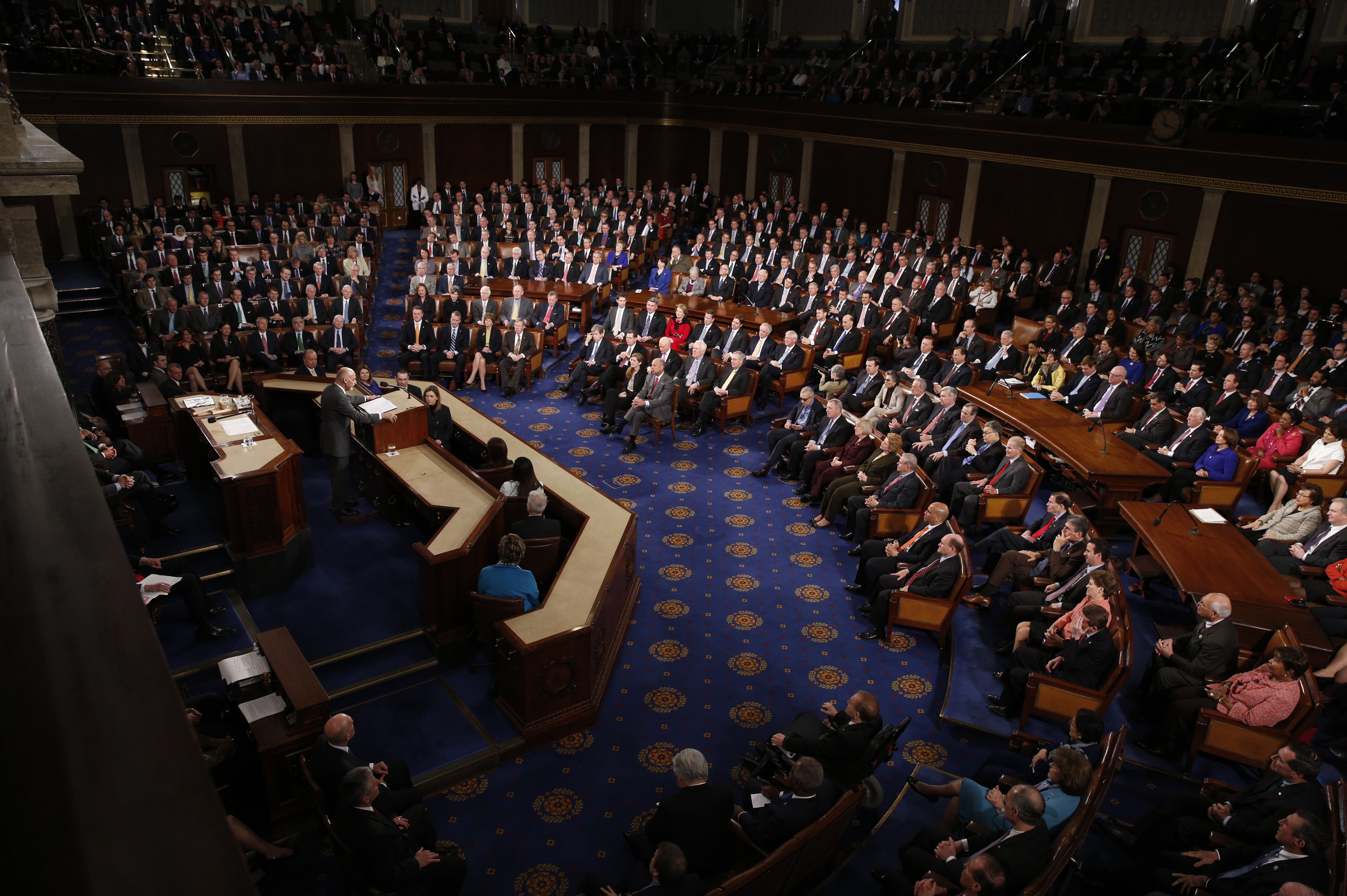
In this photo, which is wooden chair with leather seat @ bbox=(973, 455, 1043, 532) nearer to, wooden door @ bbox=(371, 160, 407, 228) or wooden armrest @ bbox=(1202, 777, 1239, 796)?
wooden armrest @ bbox=(1202, 777, 1239, 796)

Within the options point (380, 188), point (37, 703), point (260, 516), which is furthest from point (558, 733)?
point (380, 188)

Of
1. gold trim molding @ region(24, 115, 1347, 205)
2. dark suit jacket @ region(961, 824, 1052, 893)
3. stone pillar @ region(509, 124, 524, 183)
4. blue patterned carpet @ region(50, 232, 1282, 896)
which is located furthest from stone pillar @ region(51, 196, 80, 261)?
dark suit jacket @ region(961, 824, 1052, 893)

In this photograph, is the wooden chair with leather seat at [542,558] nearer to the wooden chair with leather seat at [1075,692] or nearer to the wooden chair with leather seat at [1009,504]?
the wooden chair with leather seat at [1075,692]

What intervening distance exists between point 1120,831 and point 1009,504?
144 inches

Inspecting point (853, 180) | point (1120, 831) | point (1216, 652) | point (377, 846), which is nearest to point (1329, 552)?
point (1216, 652)

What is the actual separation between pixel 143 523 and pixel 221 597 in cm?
159

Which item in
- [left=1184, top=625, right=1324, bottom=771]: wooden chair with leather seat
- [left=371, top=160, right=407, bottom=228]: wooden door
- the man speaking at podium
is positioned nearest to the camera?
[left=1184, top=625, right=1324, bottom=771]: wooden chair with leather seat

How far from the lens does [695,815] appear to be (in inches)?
171

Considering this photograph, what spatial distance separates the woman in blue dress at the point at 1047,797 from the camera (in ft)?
14.9

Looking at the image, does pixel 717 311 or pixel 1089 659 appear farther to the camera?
pixel 717 311

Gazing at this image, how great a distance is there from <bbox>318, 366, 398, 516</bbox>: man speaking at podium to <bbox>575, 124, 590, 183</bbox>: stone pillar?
17.5 m

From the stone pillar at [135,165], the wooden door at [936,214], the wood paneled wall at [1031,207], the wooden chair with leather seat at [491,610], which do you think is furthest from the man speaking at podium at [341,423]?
the wooden door at [936,214]

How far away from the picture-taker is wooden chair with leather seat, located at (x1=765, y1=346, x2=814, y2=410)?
38.7 ft

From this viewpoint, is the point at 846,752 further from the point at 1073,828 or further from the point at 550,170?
the point at 550,170
